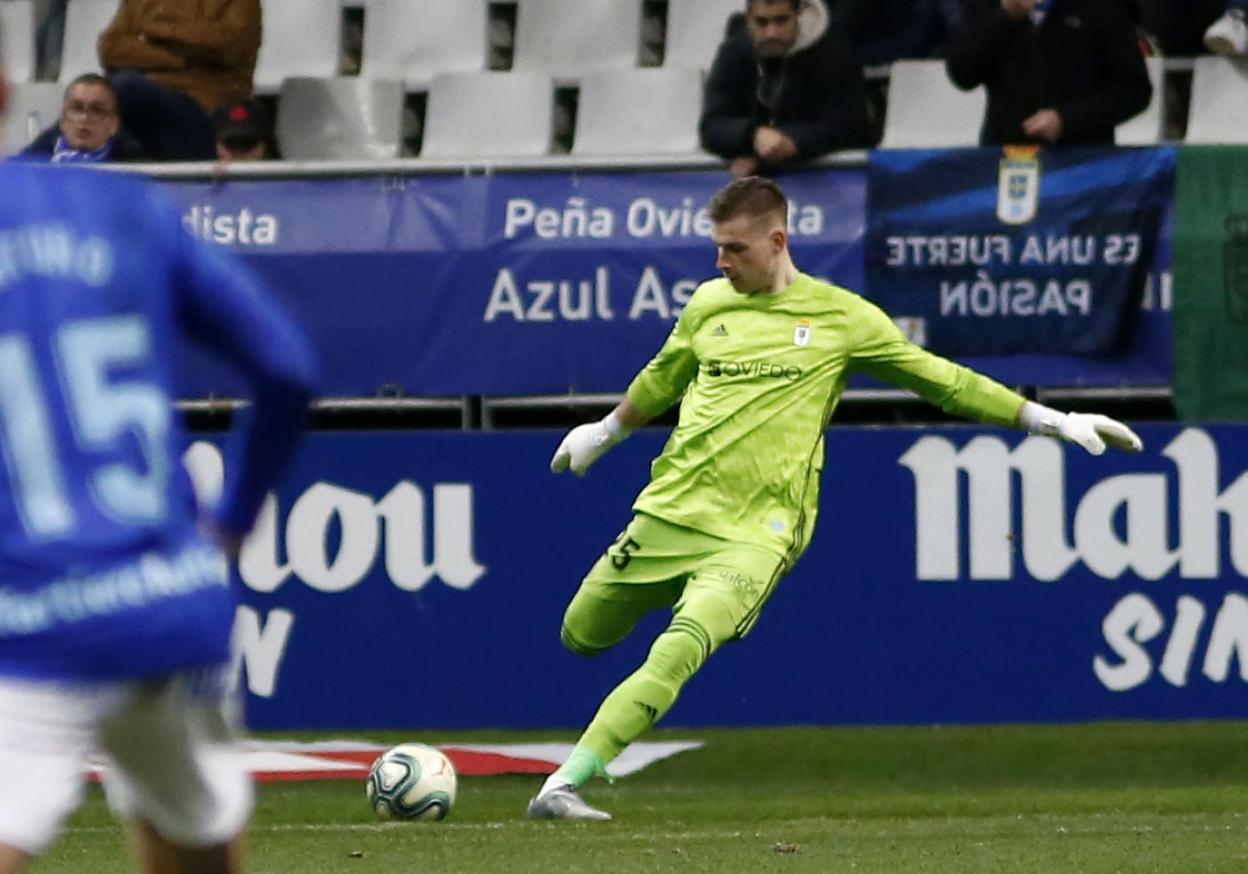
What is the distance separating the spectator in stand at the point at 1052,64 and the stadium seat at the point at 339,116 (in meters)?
3.09

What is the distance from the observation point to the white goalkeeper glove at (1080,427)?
338 inches

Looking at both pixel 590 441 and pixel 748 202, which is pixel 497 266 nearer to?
pixel 590 441

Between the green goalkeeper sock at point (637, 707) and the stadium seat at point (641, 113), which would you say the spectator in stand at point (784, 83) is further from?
the green goalkeeper sock at point (637, 707)

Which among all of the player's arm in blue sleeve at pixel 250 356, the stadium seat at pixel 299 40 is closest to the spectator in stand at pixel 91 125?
the stadium seat at pixel 299 40

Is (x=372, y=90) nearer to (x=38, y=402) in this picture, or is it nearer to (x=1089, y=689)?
(x=1089, y=689)

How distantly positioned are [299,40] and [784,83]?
11.7 feet

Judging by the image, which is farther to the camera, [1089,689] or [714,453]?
[1089,689]

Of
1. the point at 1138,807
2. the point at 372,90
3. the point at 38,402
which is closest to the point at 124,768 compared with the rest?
the point at 38,402

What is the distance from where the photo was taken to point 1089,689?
1067 centimetres

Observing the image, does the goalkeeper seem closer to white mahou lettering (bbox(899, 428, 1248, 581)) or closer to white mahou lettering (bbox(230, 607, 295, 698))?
white mahou lettering (bbox(899, 428, 1248, 581))

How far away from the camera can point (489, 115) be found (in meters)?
13.0

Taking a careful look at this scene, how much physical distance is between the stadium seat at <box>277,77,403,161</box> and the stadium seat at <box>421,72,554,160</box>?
0.67 ft

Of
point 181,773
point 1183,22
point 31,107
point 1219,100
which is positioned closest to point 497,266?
point 1219,100

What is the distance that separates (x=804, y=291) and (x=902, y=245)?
185 cm
